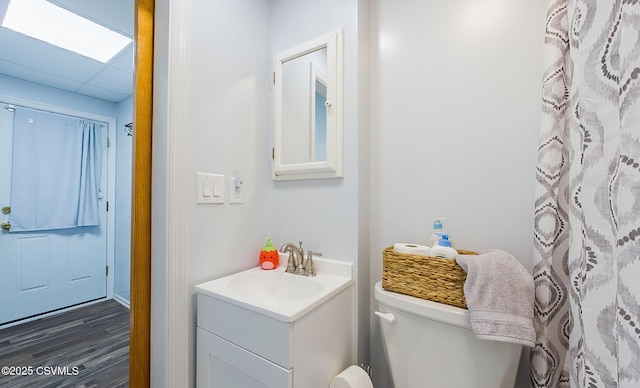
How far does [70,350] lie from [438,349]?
2546 millimetres

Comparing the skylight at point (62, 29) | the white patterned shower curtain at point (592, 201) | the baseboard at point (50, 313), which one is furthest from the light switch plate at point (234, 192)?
the baseboard at point (50, 313)

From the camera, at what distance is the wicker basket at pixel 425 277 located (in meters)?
0.77

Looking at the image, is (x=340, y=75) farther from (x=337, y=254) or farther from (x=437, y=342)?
(x=437, y=342)

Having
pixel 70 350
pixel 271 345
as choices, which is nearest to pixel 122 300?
pixel 70 350

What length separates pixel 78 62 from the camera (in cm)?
203

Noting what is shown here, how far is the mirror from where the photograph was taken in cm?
110

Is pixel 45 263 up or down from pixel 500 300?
down

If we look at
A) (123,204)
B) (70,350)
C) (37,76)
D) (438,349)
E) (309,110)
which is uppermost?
(37,76)

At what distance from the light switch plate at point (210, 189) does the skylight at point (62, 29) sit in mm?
1530

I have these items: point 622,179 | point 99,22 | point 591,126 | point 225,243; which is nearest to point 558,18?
point 591,126

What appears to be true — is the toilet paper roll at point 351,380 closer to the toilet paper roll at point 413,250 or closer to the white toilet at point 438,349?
the white toilet at point 438,349

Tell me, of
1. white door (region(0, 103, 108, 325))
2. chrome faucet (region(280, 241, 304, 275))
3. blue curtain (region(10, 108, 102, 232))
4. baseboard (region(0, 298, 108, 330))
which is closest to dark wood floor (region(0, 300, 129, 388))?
baseboard (region(0, 298, 108, 330))

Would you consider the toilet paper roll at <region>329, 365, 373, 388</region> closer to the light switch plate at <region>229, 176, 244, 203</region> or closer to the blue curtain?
the light switch plate at <region>229, 176, 244, 203</region>

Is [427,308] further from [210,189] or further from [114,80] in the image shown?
[114,80]
